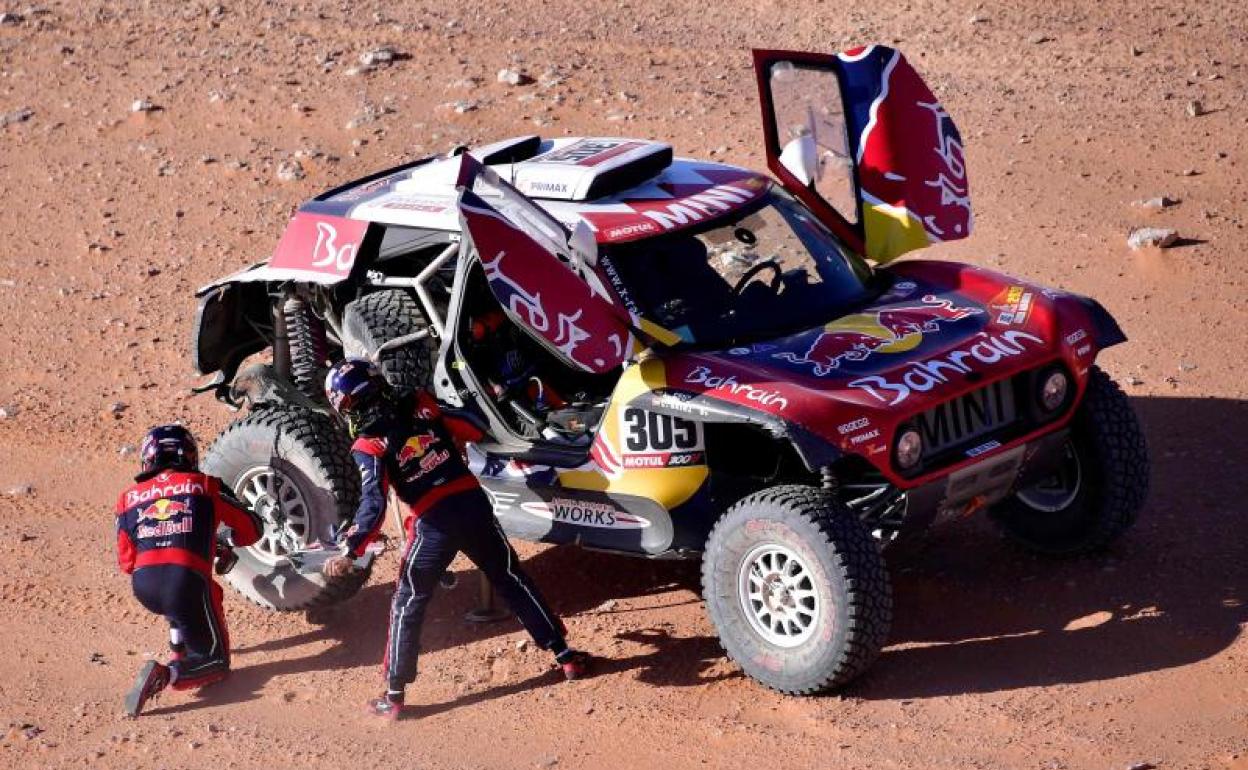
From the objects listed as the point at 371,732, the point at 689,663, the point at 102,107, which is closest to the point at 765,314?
the point at 689,663

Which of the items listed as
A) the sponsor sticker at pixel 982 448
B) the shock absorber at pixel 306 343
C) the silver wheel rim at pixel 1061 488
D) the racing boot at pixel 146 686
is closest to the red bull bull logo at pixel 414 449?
the racing boot at pixel 146 686

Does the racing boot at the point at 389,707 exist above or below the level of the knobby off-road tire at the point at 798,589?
below

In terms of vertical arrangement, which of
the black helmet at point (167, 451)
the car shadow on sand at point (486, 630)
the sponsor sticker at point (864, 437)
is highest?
the sponsor sticker at point (864, 437)

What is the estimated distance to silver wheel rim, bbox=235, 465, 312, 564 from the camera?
9352 mm

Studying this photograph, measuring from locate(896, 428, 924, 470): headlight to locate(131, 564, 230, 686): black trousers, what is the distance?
10.7 feet

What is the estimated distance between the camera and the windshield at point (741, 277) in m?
8.44

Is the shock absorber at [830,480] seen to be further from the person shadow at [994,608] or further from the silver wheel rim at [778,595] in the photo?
the person shadow at [994,608]

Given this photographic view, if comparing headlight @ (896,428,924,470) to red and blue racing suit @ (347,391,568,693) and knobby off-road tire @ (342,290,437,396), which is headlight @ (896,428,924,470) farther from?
knobby off-road tire @ (342,290,437,396)

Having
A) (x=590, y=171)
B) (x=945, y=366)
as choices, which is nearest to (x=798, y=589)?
(x=945, y=366)

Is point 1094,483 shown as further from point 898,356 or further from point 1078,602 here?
point 898,356

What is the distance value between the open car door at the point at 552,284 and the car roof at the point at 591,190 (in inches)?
13.4

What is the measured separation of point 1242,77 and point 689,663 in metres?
8.70

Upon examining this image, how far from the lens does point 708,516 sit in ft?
26.8

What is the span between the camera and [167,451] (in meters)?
8.71
